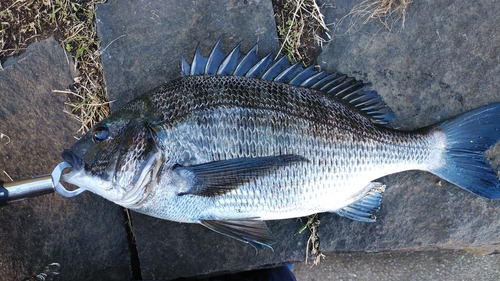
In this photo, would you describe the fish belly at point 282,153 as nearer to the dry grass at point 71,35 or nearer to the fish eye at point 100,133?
the fish eye at point 100,133

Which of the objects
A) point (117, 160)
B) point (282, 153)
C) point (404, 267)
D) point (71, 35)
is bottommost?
point (404, 267)

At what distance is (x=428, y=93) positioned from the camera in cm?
244

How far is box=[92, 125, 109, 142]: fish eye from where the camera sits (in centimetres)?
189

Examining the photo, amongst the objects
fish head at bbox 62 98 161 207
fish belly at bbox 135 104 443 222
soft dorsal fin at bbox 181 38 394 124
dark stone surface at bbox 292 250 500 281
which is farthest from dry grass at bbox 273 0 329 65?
dark stone surface at bbox 292 250 500 281

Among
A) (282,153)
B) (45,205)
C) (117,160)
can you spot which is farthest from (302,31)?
(45,205)

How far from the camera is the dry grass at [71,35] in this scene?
Result: 8.23ft

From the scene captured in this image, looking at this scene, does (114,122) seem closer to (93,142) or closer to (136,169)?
(93,142)

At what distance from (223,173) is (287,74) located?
0.71 m

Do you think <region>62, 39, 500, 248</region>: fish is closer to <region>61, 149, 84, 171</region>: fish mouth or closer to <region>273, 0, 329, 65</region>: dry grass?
<region>61, 149, 84, 171</region>: fish mouth

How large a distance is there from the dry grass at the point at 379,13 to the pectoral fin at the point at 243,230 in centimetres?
145

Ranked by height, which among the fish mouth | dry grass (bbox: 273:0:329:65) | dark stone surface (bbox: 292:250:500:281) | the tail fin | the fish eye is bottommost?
dark stone surface (bbox: 292:250:500:281)

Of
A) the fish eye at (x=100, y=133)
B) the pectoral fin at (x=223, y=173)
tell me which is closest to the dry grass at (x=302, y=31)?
the pectoral fin at (x=223, y=173)

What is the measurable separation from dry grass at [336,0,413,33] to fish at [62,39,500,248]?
1.80 feet

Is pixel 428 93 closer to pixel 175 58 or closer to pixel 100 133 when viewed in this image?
pixel 175 58
